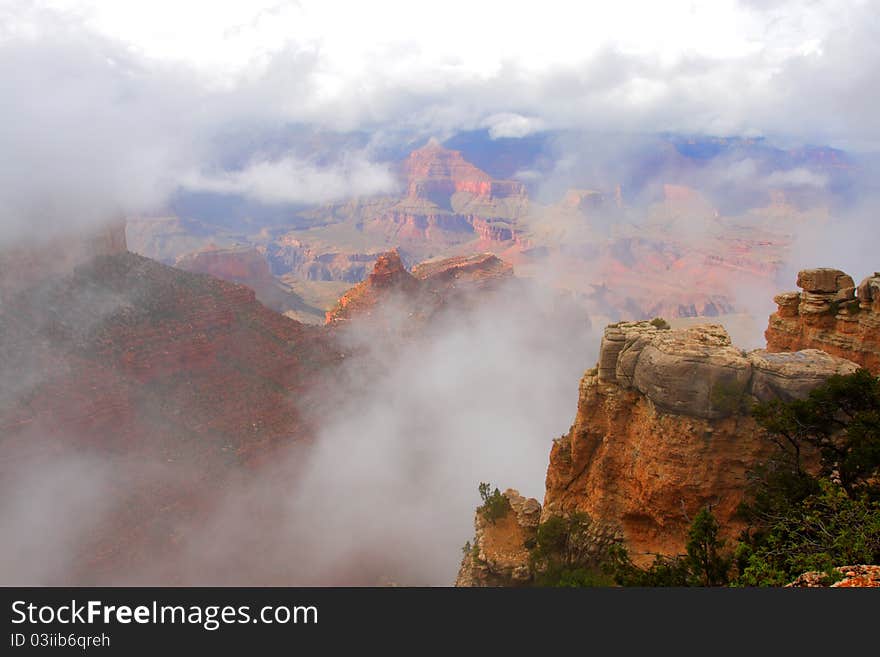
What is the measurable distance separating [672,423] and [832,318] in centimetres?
1249

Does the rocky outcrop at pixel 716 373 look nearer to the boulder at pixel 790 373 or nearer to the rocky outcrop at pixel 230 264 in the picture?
the boulder at pixel 790 373

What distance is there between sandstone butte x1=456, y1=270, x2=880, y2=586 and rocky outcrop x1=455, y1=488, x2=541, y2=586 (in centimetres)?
8

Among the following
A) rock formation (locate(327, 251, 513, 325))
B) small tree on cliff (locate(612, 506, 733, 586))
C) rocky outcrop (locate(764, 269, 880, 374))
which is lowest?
small tree on cliff (locate(612, 506, 733, 586))

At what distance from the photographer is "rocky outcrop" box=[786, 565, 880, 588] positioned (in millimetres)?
9784

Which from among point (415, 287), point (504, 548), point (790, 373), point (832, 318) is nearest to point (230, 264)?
point (415, 287)

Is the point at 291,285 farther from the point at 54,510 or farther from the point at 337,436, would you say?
Answer: the point at 54,510

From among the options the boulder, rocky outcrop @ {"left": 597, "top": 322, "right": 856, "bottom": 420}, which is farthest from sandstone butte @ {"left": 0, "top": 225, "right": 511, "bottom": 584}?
the boulder

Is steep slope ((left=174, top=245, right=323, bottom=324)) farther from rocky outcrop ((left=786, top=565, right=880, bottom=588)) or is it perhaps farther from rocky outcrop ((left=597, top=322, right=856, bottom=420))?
rocky outcrop ((left=786, top=565, right=880, bottom=588))

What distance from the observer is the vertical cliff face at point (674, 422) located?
18.8 metres

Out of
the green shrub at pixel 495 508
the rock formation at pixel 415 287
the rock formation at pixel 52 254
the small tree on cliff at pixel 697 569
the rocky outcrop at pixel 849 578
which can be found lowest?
the rocky outcrop at pixel 849 578

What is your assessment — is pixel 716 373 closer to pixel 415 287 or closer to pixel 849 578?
pixel 849 578

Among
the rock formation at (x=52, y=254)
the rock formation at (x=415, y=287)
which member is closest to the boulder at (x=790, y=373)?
the rock formation at (x=52, y=254)

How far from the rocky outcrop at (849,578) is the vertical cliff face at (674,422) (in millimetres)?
8373

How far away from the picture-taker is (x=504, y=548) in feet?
89.6
